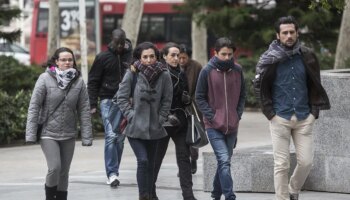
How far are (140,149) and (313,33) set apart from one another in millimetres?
16427

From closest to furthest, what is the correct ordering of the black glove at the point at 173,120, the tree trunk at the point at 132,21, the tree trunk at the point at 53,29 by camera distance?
the black glove at the point at 173,120 → the tree trunk at the point at 132,21 → the tree trunk at the point at 53,29

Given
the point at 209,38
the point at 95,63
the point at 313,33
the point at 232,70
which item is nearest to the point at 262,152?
the point at 232,70

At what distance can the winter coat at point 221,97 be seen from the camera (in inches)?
383

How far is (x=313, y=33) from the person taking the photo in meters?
25.6

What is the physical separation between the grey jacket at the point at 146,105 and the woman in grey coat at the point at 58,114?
0.53 metres

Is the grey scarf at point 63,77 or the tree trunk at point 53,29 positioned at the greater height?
the grey scarf at point 63,77

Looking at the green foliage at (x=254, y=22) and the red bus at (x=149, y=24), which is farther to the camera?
the red bus at (x=149, y=24)

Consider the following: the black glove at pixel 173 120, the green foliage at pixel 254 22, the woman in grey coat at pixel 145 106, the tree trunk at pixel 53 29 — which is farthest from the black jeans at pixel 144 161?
the tree trunk at pixel 53 29

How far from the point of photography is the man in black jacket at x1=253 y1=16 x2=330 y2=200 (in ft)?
30.1

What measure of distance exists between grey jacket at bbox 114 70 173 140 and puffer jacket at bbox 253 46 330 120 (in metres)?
1.02

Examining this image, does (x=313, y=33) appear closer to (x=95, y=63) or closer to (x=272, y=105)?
(x=95, y=63)

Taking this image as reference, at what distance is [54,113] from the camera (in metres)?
9.20

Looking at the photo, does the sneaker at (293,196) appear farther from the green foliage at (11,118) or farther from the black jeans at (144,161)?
Result: the green foliage at (11,118)

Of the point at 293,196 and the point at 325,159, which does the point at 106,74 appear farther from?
the point at 293,196
